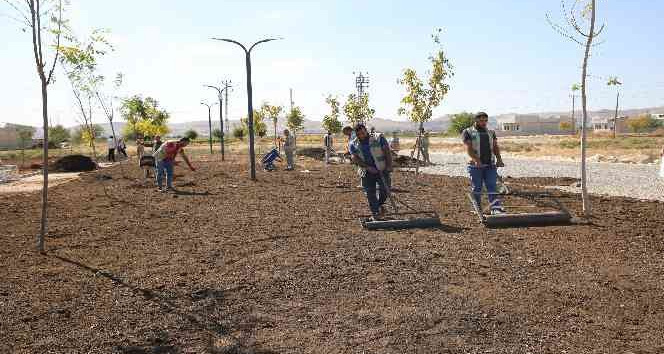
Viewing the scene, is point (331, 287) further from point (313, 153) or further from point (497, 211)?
point (313, 153)

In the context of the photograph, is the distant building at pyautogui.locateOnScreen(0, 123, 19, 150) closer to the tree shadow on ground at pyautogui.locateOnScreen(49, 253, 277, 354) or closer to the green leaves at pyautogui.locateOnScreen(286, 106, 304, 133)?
the green leaves at pyautogui.locateOnScreen(286, 106, 304, 133)

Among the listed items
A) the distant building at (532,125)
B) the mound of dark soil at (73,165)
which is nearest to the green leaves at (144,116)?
the mound of dark soil at (73,165)

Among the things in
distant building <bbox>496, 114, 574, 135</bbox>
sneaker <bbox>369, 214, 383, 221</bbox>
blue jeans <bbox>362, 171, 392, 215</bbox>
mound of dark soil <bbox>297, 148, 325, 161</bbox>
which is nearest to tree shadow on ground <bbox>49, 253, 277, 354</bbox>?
sneaker <bbox>369, 214, 383, 221</bbox>

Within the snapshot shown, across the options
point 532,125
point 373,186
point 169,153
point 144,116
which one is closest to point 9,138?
point 144,116

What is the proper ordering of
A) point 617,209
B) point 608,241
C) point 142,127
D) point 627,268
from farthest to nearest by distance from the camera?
point 142,127, point 617,209, point 608,241, point 627,268

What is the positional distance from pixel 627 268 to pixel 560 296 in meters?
1.32

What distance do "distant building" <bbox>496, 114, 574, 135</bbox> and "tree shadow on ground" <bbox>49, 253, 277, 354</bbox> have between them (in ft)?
412

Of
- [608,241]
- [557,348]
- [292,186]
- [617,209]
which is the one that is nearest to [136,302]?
[557,348]

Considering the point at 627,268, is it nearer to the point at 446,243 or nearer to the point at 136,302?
the point at 446,243

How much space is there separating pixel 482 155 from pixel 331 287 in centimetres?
404

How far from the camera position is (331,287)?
18.0 ft

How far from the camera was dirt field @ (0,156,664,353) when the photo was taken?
419 cm

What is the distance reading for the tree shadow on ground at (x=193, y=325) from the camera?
4086mm

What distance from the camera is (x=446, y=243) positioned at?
7.14 meters
